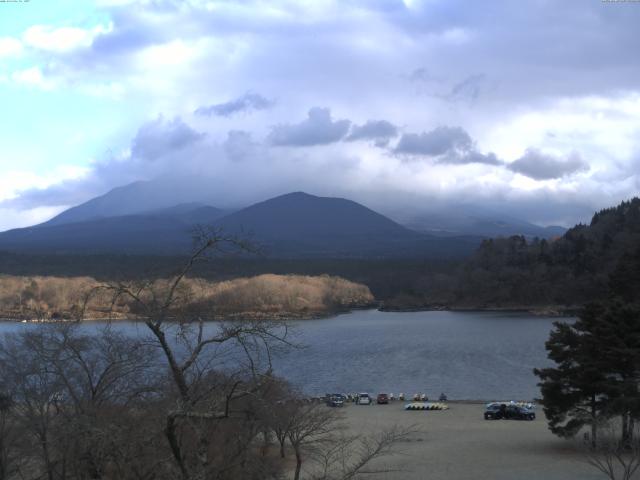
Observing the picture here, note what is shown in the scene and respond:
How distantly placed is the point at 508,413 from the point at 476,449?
5.72 meters

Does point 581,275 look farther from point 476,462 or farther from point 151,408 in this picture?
point 151,408

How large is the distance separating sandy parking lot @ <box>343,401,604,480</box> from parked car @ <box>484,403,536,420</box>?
34cm

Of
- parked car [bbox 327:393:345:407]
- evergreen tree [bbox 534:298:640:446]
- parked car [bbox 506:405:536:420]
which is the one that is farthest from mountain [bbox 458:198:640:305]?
Answer: evergreen tree [bbox 534:298:640:446]

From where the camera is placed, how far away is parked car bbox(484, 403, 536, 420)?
23.8 metres

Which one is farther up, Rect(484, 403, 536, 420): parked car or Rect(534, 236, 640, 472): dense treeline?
Rect(534, 236, 640, 472): dense treeline

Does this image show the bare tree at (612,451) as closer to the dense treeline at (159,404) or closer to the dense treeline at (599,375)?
the dense treeline at (599,375)

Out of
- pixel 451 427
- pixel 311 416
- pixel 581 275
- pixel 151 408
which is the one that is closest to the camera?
pixel 151 408

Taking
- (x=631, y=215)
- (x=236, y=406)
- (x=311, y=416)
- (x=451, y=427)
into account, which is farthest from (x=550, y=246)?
(x=236, y=406)

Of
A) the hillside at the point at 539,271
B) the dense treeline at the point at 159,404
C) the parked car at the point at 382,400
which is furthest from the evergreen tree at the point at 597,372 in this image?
the hillside at the point at 539,271

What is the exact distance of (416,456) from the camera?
707 inches

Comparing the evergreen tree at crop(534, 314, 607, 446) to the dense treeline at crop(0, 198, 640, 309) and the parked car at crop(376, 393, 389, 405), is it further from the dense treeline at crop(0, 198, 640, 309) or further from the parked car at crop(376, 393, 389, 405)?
the dense treeline at crop(0, 198, 640, 309)

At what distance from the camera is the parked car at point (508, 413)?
23828 mm

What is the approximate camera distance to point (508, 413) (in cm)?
2391

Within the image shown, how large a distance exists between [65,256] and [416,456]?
282 ft
